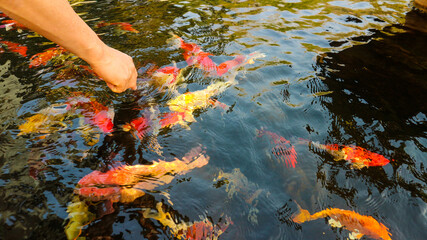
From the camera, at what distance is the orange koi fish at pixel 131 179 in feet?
7.05

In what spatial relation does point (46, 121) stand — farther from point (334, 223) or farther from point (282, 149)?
point (334, 223)

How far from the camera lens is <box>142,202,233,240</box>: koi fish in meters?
1.94

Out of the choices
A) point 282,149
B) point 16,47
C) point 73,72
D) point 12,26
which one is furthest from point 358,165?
point 12,26

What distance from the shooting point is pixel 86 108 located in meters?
3.07

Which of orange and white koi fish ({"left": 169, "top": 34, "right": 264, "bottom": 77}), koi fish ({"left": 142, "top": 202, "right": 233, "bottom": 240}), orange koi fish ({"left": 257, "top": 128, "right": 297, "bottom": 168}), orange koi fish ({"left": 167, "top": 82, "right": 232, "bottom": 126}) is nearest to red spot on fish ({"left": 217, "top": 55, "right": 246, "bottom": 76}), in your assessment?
orange and white koi fish ({"left": 169, "top": 34, "right": 264, "bottom": 77})

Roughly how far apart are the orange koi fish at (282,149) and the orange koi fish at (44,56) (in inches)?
124

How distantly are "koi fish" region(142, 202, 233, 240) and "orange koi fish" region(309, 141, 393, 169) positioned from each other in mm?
1200

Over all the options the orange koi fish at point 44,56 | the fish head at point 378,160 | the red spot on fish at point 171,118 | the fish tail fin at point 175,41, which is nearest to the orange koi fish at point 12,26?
the orange koi fish at point 44,56

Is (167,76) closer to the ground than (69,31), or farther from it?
closer to the ground

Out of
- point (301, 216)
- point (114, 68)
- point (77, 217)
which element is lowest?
point (301, 216)

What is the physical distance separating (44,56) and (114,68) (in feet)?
9.67

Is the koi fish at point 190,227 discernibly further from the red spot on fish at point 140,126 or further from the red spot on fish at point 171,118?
the red spot on fish at point 171,118

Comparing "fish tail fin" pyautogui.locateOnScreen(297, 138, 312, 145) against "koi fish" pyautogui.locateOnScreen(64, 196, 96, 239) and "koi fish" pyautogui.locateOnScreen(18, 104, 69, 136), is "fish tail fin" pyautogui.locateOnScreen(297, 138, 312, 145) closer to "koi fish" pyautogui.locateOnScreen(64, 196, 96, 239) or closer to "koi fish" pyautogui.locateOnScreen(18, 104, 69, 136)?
"koi fish" pyautogui.locateOnScreen(64, 196, 96, 239)

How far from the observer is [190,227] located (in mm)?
1993
